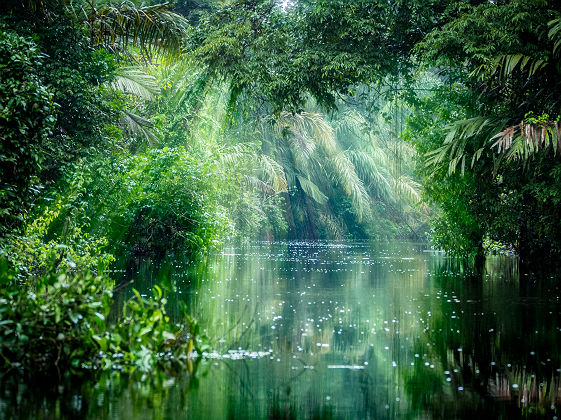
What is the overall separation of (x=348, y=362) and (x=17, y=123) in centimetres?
569

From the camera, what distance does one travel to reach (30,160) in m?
9.75

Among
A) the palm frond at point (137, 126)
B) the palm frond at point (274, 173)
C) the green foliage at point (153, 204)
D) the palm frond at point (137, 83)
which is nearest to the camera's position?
the green foliage at point (153, 204)

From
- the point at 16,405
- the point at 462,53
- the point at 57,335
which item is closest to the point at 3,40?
the point at 57,335

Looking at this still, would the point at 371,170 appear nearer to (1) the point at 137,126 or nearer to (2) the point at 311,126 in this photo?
(2) the point at 311,126

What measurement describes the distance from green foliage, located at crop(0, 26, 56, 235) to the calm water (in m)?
2.61

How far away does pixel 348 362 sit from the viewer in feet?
Result: 21.1

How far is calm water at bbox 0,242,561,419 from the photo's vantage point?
4812mm

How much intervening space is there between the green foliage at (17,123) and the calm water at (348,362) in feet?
8.55

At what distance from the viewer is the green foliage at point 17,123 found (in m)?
9.55

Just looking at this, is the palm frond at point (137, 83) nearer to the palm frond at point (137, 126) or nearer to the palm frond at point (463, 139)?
the palm frond at point (137, 126)

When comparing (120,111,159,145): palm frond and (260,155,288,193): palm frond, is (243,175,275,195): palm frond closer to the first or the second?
(260,155,288,193): palm frond

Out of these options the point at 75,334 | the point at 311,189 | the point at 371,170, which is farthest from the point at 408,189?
the point at 75,334

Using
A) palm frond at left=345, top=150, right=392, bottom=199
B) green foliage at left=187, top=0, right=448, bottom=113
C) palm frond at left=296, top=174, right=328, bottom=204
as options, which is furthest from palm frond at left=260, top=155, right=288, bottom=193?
green foliage at left=187, top=0, right=448, bottom=113

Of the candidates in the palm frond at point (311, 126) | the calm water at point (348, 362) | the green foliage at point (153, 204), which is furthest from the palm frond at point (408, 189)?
the calm water at point (348, 362)
